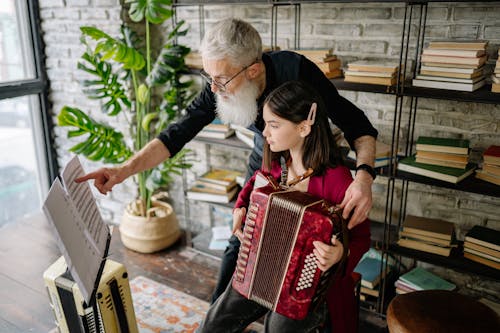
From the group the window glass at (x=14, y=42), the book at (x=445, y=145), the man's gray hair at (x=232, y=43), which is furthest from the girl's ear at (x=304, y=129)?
the window glass at (x=14, y=42)

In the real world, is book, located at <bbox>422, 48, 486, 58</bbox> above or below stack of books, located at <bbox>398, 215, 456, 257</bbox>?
above

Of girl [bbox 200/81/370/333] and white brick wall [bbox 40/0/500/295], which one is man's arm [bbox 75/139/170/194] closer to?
girl [bbox 200/81/370/333]

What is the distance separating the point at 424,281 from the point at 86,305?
1.60 metres

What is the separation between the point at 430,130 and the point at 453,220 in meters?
0.47

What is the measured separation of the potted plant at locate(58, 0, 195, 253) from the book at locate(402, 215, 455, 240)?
1.30 meters

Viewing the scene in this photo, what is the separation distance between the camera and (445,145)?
2.19 metres

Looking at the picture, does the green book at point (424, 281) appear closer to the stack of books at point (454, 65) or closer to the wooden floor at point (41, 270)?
the wooden floor at point (41, 270)

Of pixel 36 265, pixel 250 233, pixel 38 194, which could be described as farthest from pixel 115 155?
pixel 250 233

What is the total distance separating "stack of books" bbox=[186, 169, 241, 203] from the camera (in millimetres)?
2906

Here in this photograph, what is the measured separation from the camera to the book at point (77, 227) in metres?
1.39

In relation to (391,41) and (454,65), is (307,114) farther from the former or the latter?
(391,41)

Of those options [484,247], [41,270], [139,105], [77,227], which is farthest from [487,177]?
[41,270]

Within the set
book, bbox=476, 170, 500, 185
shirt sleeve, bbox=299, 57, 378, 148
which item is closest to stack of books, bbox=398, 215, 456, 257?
book, bbox=476, 170, 500, 185

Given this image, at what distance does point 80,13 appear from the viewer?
10.5 ft
